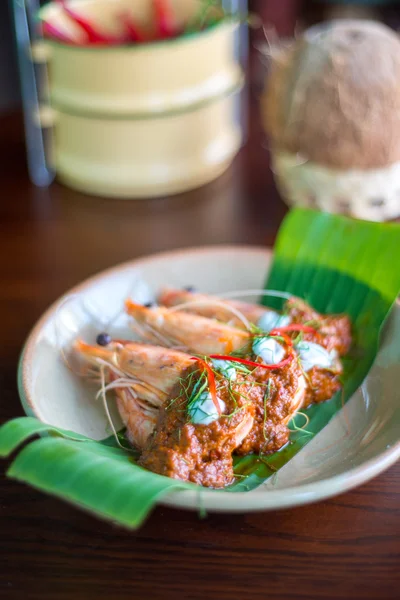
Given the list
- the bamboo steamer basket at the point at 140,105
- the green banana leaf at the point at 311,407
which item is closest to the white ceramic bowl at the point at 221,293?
the green banana leaf at the point at 311,407

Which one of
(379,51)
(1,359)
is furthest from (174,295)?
(379,51)

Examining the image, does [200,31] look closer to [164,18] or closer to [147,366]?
[164,18]

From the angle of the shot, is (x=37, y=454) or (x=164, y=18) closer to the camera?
(x=37, y=454)

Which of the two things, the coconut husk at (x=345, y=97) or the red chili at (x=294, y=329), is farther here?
the coconut husk at (x=345, y=97)

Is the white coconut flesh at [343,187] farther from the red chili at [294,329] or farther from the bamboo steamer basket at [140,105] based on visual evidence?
the red chili at [294,329]

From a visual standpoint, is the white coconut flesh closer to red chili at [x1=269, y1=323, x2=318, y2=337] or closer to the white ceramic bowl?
the white ceramic bowl
